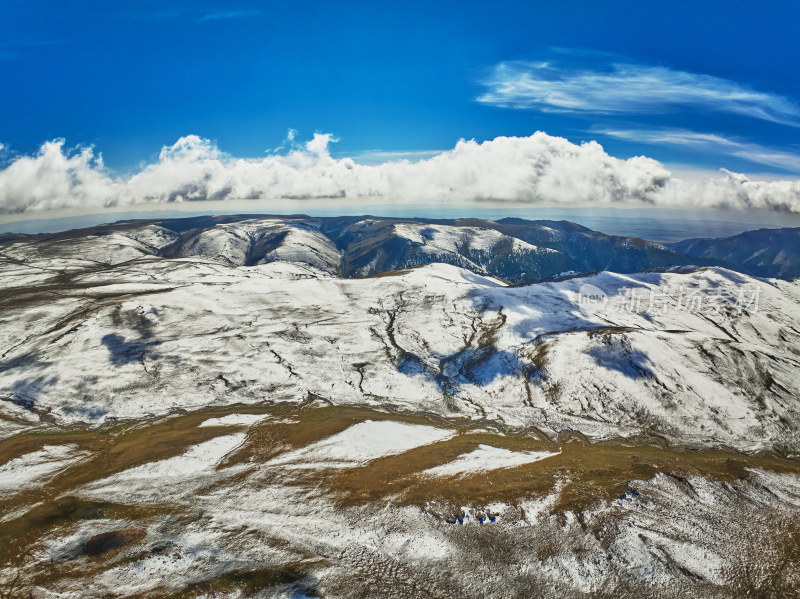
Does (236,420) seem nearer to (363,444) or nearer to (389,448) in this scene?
(363,444)

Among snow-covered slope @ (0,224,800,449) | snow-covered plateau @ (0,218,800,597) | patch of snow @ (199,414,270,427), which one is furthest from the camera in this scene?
snow-covered slope @ (0,224,800,449)

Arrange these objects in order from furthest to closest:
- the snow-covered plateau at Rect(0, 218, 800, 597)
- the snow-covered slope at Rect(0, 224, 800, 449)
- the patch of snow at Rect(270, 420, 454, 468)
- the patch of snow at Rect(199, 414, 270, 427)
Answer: the snow-covered slope at Rect(0, 224, 800, 449)
the patch of snow at Rect(199, 414, 270, 427)
the patch of snow at Rect(270, 420, 454, 468)
the snow-covered plateau at Rect(0, 218, 800, 597)

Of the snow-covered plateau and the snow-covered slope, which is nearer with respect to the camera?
the snow-covered plateau

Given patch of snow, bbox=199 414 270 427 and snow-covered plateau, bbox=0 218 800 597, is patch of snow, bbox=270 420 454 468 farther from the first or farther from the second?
patch of snow, bbox=199 414 270 427

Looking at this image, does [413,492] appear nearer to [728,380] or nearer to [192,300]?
[728,380]

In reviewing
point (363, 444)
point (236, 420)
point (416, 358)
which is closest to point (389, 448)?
point (363, 444)

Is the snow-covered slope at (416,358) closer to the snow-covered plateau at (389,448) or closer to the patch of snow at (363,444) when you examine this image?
the snow-covered plateau at (389,448)

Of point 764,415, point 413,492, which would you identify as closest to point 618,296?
point 764,415

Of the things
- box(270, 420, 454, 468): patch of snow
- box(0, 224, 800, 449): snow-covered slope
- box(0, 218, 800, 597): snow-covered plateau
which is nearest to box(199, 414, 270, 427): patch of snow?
box(0, 218, 800, 597): snow-covered plateau
